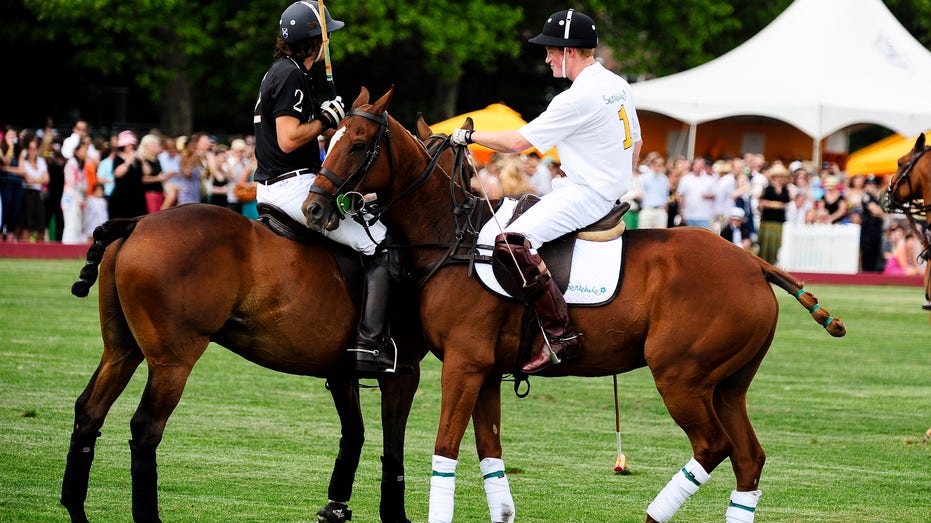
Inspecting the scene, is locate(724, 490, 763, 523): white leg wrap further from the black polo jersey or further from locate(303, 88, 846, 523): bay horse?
the black polo jersey

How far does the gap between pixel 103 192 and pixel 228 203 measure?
233 cm

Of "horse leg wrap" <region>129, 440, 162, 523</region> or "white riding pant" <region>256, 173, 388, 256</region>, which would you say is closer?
"horse leg wrap" <region>129, 440, 162, 523</region>

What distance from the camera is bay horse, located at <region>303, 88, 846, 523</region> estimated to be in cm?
780

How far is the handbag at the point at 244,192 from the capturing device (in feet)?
77.3

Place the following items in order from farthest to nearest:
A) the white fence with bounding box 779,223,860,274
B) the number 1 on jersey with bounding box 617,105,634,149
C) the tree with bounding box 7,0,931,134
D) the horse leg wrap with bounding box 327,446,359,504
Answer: the tree with bounding box 7,0,931,134
the white fence with bounding box 779,223,860,274
the horse leg wrap with bounding box 327,446,359,504
the number 1 on jersey with bounding box 617,105,634,149

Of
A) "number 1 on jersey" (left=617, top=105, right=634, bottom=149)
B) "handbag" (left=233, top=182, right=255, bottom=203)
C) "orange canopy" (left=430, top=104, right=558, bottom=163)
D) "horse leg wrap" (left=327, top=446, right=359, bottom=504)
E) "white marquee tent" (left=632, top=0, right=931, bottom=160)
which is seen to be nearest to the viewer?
"number 1 on jersey" (left=617, top=105, right=634, bottom=149)

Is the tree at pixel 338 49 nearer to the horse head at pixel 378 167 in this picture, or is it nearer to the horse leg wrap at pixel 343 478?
the horse leg wrap at pixel 343 478

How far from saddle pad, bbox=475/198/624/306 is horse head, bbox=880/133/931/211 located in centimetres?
612

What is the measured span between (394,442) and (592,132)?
2239 millimetres

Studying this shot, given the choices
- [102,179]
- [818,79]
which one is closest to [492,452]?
[102,179]

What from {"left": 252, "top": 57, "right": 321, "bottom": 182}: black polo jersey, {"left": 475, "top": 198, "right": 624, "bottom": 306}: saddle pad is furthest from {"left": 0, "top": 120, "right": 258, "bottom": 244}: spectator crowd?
{"left": 475, "top": 198, "right": 624, "bottom": 306}: saddle pad

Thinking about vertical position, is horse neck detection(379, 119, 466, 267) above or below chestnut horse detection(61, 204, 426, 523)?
above

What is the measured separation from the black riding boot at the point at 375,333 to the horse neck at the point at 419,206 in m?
0.27

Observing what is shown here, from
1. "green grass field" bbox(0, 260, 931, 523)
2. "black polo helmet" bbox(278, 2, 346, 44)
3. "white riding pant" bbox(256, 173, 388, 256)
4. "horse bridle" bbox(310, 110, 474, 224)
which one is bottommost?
"green grass field" bbox(0, 260, 931, 523)
